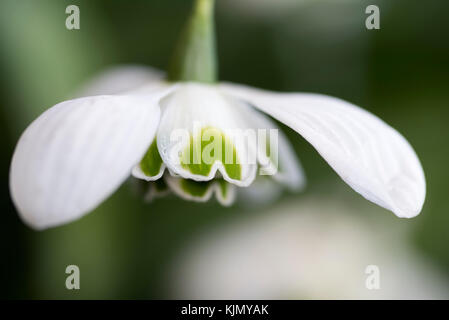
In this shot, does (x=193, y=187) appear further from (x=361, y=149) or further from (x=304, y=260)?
(x=304, y=260)

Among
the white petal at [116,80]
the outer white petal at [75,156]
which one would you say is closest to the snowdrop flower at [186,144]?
the outer white petal at [75,156]

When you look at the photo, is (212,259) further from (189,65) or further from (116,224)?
(189,65)

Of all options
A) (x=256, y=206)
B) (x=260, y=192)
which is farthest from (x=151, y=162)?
(x=256, y=206)

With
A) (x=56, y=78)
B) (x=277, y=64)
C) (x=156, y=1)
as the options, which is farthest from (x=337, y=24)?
(x=56, y=78)

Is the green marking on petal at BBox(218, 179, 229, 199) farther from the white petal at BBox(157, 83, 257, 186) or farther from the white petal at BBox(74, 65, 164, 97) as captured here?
the white petal at BBox(74, 65, 164, 97)

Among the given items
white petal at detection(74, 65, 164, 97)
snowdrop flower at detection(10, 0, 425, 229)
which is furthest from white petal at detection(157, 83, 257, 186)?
white petal at detection(74, 65, 164, 97)
